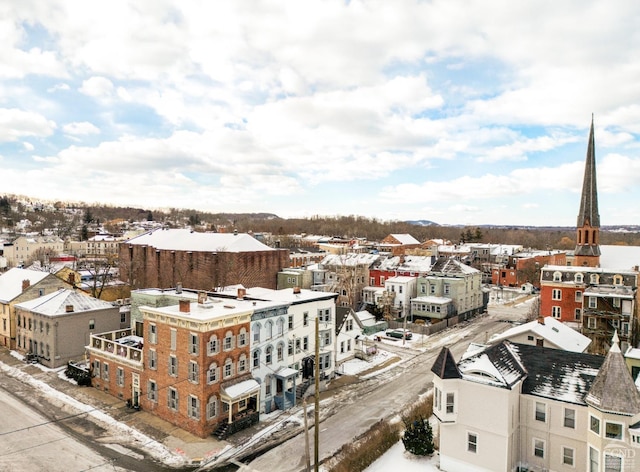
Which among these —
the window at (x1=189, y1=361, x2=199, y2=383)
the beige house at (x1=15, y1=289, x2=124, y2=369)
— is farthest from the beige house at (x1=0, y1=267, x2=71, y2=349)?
the window at (x1=189, y1=361, x2=199, y2=383)

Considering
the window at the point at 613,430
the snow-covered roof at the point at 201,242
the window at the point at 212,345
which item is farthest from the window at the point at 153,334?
the snow-covered roof at the point at 201,242

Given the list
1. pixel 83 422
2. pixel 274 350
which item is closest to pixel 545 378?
pixel 274 350

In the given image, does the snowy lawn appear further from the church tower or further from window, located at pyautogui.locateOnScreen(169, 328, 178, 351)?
the church tower

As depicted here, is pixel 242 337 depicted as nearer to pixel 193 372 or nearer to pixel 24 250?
pixel 193 372

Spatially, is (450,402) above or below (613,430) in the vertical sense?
below

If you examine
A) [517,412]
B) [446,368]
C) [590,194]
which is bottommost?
[517,412]

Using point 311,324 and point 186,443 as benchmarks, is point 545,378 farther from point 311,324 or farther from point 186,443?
point 186,443

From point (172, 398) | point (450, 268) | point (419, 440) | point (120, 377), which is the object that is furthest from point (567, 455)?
point (450, 268)
